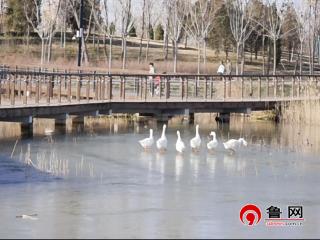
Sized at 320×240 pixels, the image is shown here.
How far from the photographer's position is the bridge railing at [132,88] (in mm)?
30094

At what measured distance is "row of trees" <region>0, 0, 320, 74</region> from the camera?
2429 inches

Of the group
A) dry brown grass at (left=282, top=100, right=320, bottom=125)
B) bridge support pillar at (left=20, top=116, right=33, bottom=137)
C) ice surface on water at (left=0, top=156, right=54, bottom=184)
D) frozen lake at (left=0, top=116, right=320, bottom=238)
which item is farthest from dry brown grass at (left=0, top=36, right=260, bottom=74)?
ice surface on water at (left=0, top=156, right=54, bottom=184)

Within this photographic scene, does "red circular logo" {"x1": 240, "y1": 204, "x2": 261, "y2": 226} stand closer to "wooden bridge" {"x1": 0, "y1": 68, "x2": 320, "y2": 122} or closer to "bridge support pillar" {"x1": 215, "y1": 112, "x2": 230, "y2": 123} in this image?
"wooden bridge" {"x1": 0, "y1": 68, "x2": 320, "y2": 122}

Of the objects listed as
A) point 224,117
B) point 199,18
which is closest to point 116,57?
point 199,18

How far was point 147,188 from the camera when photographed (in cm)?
1789

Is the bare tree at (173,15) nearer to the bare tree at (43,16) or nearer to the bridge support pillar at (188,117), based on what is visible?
the bare tree at (43,16)

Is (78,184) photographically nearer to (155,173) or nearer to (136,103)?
(155,173)

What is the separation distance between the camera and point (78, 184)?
18297 millimetres

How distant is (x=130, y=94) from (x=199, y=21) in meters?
27.4

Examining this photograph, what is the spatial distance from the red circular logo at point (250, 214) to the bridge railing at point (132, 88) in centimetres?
1389

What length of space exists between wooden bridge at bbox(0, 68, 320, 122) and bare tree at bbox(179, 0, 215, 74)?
1776cm

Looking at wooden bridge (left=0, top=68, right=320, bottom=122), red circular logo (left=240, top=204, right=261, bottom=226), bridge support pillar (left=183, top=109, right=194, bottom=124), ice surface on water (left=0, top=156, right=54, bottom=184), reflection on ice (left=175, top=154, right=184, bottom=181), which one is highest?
wooden bridge (left=0, top=68, right=320, bottom=122)

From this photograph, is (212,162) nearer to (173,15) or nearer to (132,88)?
(132,88)

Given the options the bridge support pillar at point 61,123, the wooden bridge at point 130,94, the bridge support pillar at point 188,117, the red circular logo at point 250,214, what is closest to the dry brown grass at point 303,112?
the wooden bridge at point 130,94
